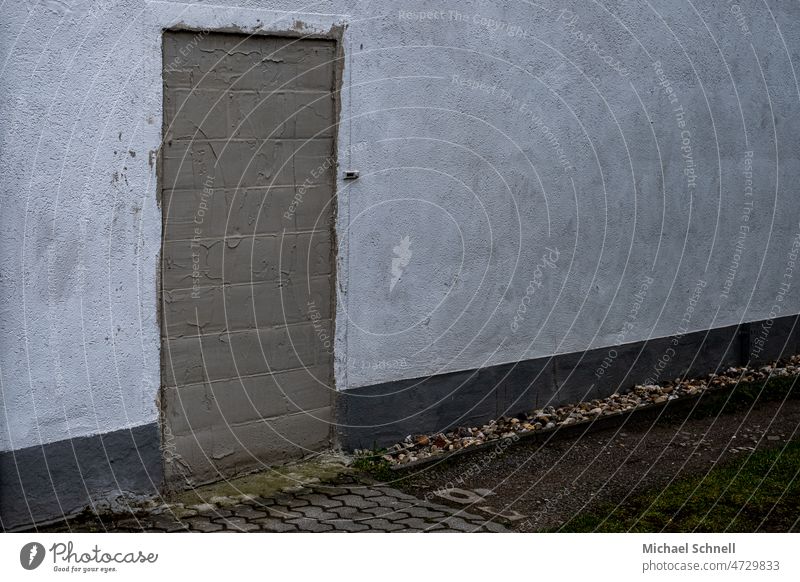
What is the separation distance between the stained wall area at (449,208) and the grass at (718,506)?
60.7 inches

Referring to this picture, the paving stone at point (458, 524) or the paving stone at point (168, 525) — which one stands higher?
the paving stone at point (168, 525)

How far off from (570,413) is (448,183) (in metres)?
2.02

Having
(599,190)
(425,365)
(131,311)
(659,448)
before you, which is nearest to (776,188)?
(599,190)

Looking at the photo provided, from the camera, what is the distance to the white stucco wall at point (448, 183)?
17.4 ft

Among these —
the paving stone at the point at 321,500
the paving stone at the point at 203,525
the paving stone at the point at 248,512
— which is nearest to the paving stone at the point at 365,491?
the paving stone at the point at 321,500

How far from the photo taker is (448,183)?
7121 mm

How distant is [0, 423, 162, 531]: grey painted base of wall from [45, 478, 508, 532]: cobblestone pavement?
0.41ft

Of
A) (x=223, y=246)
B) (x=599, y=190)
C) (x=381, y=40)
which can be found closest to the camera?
(x=223, y=246)

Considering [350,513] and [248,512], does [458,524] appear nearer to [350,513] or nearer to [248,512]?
[350,513]

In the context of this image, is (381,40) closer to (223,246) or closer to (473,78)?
(473,78)

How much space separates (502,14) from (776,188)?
354 centimetres

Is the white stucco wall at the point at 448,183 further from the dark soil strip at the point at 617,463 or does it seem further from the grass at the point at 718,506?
the grass at the point at 718,506

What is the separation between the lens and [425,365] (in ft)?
23.5

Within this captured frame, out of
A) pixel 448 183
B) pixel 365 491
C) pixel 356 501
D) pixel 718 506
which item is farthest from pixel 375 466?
pixel 718 506
